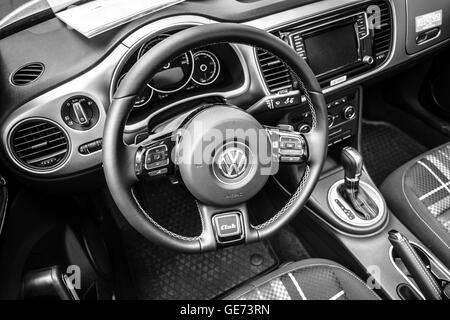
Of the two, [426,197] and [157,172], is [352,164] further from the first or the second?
[157,172]

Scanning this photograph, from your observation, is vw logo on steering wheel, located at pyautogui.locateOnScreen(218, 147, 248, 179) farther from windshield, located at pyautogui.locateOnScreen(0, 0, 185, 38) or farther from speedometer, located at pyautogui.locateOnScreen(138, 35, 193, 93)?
windshield, located at pyautogui.locateOnScreen(0, 0, 185, 38)

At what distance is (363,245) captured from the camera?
4.91 feet

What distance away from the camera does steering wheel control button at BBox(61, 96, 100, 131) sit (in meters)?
1.18

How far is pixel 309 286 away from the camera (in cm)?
126

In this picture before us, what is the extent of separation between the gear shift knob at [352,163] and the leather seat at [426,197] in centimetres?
19

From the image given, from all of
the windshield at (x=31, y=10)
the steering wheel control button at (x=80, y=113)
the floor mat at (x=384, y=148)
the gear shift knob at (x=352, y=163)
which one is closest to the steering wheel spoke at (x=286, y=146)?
the gear shift knob at (x=352, y=163)

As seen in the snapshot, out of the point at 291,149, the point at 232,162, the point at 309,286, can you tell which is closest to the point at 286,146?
the point at 291,149

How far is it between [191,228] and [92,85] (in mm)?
902

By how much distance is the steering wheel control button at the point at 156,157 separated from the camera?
996 millimetres

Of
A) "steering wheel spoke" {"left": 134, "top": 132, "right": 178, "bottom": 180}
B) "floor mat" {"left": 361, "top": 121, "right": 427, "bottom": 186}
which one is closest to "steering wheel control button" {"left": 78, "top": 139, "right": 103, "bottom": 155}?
"steering wheel spoke" {"left": 134, "top": 132, "right": 178, "bottom": 180}

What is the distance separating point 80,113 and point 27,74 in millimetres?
192

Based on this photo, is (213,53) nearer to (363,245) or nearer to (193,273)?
(363,245)

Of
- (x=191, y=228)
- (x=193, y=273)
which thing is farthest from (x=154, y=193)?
(x=193, y=273)

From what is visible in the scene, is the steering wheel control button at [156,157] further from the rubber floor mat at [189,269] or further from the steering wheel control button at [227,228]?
the rubber floor mat at [189,269]
